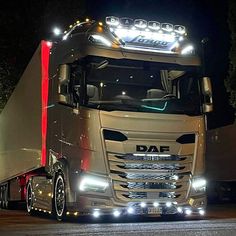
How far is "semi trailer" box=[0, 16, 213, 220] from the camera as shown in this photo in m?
11.4

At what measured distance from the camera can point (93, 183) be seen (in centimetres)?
1138

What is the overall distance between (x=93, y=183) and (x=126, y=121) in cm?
131

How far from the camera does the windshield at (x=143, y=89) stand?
1162 cm

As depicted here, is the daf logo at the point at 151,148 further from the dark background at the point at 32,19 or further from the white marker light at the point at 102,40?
the dark background at the point at 32,19

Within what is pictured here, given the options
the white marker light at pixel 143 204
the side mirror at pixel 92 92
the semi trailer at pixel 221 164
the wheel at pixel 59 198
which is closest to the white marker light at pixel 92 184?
the wheel at pixel 59 198

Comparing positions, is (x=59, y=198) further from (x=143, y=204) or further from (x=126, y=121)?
(x=126, y=121)

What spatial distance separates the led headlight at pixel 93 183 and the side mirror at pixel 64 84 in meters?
1.51

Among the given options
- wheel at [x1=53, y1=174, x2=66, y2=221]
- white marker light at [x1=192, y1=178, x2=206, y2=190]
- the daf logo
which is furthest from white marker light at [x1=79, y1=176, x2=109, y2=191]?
white marker light at [x1=192, y1=178, x2=206, y2=190]

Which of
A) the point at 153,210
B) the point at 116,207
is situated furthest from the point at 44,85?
the point at 153,210

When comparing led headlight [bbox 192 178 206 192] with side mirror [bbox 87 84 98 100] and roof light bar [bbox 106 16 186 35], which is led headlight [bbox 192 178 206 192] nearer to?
side mirror [bbox 87 84 98 100]

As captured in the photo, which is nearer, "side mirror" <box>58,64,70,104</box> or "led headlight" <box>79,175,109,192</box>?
"led headlight" <box>79,175,109,192</box>

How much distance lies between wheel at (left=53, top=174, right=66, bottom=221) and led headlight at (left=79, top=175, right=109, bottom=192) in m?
0.67

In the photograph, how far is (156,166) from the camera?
1170 centimetres

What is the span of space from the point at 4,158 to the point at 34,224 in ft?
23.2
